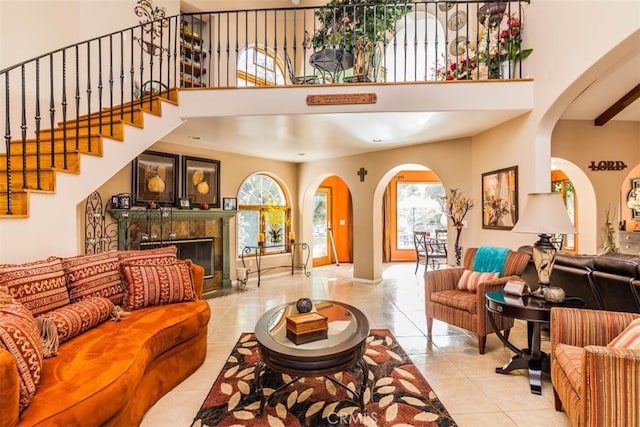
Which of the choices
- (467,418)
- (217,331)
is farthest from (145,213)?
(467,418)

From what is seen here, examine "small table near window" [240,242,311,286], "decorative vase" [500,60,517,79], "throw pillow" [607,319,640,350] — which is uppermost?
"decorative vase" [500,60,517,79]

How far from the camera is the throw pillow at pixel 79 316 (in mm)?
1879

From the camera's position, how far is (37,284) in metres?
1.98

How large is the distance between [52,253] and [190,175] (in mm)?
2838

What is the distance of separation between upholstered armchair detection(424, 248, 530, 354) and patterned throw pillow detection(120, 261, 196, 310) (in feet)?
7.74

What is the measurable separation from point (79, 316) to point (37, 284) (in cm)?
33

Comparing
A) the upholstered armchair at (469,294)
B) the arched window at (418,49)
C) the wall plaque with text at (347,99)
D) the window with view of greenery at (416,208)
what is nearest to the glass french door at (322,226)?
the window with view of greenery at (416,208)

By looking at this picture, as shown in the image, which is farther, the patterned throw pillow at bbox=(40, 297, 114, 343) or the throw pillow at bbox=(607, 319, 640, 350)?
the patterned throw pillow at bbox=(40, 297, 114, 343)

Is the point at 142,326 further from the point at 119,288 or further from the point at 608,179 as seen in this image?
the point at 608,179

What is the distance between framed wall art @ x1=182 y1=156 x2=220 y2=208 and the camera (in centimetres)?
512

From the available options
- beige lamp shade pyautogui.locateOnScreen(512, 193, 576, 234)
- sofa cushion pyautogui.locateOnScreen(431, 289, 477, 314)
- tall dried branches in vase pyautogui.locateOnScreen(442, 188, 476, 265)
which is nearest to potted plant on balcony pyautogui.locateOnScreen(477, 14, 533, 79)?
tall dried branches in vase pyautogui.locateOnScreen(442, 188, 476, 265)

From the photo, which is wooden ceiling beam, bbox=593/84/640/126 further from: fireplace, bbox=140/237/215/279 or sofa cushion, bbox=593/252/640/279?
fireplace, bbox=140/237/215/279

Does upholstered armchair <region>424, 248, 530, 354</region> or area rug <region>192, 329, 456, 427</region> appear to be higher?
upholstered armchair <region>424, 248, 530, 354</region>

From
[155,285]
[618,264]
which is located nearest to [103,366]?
[155,285]
